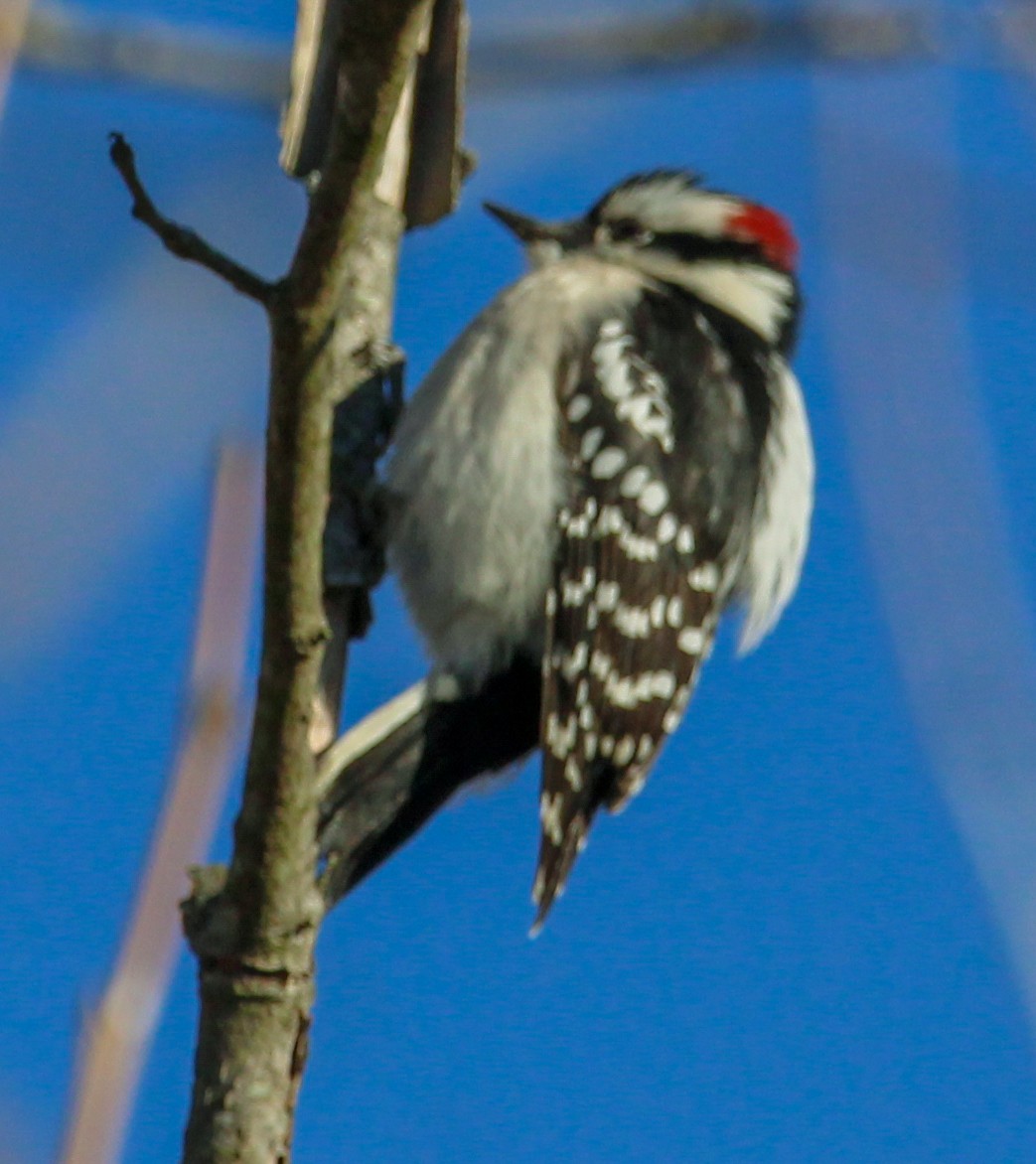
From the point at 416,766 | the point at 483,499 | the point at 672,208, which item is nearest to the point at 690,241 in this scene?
the point at 672,208

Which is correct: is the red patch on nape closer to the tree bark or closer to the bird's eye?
the bird's eye

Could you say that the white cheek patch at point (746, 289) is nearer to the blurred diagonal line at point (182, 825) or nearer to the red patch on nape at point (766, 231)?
the red patch on nape at point (766, 231)

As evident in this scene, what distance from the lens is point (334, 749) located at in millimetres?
3012

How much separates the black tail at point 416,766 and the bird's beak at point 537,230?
43.0 inches

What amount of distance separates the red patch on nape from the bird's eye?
0.65ft

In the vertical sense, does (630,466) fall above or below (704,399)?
below

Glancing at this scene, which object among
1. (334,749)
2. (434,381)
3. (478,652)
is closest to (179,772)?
(334,749)

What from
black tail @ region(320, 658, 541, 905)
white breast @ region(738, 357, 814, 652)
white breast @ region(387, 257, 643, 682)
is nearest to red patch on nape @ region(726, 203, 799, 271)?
white breast @ region(738, 357, 814, 652)

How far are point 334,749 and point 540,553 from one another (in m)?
0.58

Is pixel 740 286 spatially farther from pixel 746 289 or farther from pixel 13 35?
pixel 13 35

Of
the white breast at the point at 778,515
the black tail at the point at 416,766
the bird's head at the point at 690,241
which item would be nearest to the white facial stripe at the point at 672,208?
the bird's head at the point at 690,241

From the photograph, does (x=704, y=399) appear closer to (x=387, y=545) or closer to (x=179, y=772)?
(x=387, y=545)

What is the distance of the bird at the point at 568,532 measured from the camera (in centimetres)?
328

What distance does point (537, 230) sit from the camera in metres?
4.04
